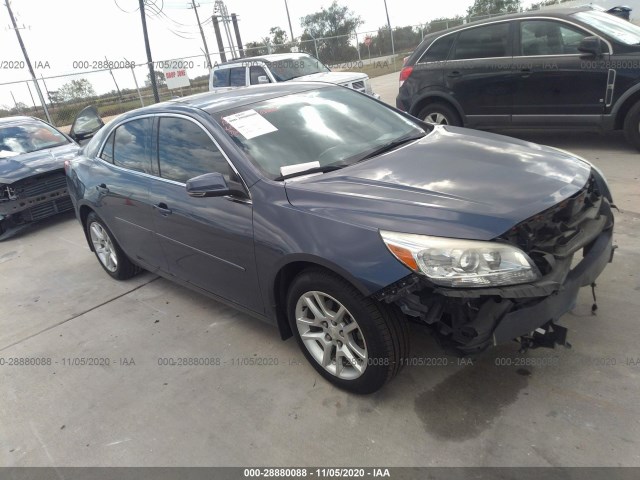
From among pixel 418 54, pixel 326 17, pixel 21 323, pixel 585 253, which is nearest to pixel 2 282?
pixel 21 323

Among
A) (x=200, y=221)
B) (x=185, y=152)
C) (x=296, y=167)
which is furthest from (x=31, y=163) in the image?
(x=296, y=167)

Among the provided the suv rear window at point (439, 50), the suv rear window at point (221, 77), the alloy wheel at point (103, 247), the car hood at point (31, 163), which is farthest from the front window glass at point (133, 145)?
the suv rear window at point (221, 77)

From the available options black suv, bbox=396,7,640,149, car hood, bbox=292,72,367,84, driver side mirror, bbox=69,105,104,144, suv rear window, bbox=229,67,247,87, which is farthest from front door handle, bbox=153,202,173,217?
suv rear window, bbox=229,67,247,87

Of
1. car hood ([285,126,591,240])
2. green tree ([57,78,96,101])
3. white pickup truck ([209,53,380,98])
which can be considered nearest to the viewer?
car hood ([285,126,591,240])

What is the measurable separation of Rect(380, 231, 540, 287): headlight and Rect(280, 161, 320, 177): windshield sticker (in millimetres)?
950

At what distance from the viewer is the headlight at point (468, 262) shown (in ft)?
7.15

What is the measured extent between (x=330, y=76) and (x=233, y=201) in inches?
342

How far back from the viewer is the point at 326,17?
53375mm

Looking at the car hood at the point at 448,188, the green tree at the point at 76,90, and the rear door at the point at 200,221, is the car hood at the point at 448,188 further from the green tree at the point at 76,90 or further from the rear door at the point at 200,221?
the green tree at the point at 76,90

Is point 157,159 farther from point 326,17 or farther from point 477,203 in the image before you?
point 326,17

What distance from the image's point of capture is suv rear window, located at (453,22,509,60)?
6.55 m

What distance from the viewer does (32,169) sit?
6770 mm

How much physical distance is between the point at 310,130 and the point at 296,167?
1.44ft

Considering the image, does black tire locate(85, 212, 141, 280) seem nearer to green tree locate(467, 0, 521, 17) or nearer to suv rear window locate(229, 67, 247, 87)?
suv rear window locate(229, 67, 247, 87)
